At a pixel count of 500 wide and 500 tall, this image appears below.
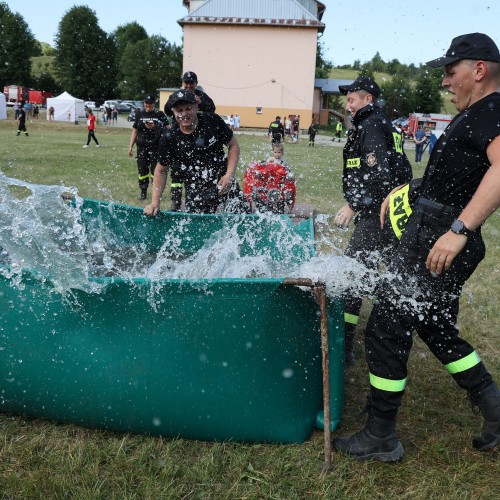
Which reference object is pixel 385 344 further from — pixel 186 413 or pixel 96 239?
pixel 96 239

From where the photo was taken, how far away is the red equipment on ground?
7.53 metres

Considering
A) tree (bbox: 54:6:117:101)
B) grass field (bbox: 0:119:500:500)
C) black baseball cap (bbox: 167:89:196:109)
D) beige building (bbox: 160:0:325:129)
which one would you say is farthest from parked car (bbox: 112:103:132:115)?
grass field (bbox: 0:119:500:500)

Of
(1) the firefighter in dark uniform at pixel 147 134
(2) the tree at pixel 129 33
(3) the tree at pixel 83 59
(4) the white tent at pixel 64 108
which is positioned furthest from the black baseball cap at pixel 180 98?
(2) the tree at pixel 129 33

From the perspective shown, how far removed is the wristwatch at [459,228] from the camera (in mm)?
2381

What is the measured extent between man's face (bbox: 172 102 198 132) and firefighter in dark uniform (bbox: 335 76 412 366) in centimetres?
142

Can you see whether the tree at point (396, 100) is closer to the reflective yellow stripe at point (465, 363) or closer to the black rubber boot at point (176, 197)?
the black rubber boot at point (176, 197)

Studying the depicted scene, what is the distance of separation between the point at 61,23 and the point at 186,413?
82263 millimetres

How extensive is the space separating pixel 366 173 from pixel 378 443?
5.75ft

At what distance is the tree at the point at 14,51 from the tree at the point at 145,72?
11.8 m

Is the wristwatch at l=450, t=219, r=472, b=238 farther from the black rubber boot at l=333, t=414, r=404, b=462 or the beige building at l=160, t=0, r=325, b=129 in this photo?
the beige building at l=160, t=0, r=325, b=129

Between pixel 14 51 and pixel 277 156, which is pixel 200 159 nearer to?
pixel 277 156

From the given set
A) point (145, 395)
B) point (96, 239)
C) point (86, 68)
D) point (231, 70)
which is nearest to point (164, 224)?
point (96, 239)

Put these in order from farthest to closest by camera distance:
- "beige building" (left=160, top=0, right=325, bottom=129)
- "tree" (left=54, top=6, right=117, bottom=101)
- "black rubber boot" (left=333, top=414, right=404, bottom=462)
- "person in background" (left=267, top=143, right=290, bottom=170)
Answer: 1. "tree" (left=54, top=6, right=117, bottom=101)
2. "beige building" (left=160, top=0, right=325, bottom=129)
3. "person in background" (left=267, top=143, right=290, bottom=170)
4. "black rubber boot" (left=333, top=414, right=404, bottom=462)

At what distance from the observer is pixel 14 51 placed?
2776 inches
